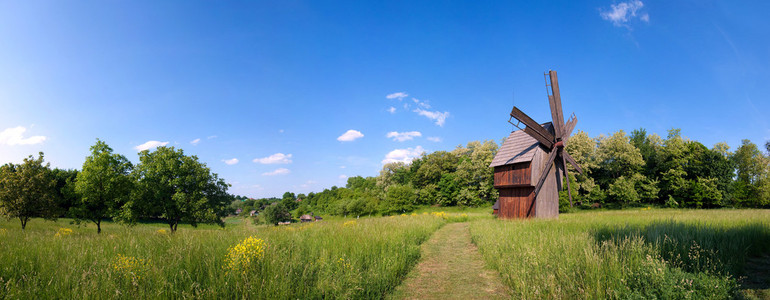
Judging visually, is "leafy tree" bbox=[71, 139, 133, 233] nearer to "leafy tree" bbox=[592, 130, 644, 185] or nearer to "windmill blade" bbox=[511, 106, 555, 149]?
"windmill blade" bbox=[511, 106, 555, 149]

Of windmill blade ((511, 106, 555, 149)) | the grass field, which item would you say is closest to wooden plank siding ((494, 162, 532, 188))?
windmill blade ((511, 106, 555, 149))

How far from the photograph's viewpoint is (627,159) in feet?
125

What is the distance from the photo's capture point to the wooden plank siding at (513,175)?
18.4 metres

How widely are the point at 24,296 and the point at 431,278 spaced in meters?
7.11

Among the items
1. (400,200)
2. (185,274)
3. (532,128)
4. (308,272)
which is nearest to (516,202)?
(532,128)

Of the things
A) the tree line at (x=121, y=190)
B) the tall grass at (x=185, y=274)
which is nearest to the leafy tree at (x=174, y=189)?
the tree line at (x=121, y=190)

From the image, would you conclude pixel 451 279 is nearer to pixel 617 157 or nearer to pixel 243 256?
pixel 243 256

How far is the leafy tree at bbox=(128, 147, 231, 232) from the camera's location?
24.1 metres

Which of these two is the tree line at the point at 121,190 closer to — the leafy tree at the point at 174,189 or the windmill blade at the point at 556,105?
the leafy tree at the point at 174,189

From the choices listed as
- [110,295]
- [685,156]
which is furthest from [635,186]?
[110,295]

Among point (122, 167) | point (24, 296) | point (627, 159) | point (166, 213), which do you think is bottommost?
point (166, 213)

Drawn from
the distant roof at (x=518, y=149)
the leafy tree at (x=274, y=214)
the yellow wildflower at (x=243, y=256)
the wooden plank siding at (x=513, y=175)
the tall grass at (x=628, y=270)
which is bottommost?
the leafy tree at (x=274, y=214)

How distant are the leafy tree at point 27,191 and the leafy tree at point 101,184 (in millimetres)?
1533

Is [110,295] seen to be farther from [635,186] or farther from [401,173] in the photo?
[401,173]
